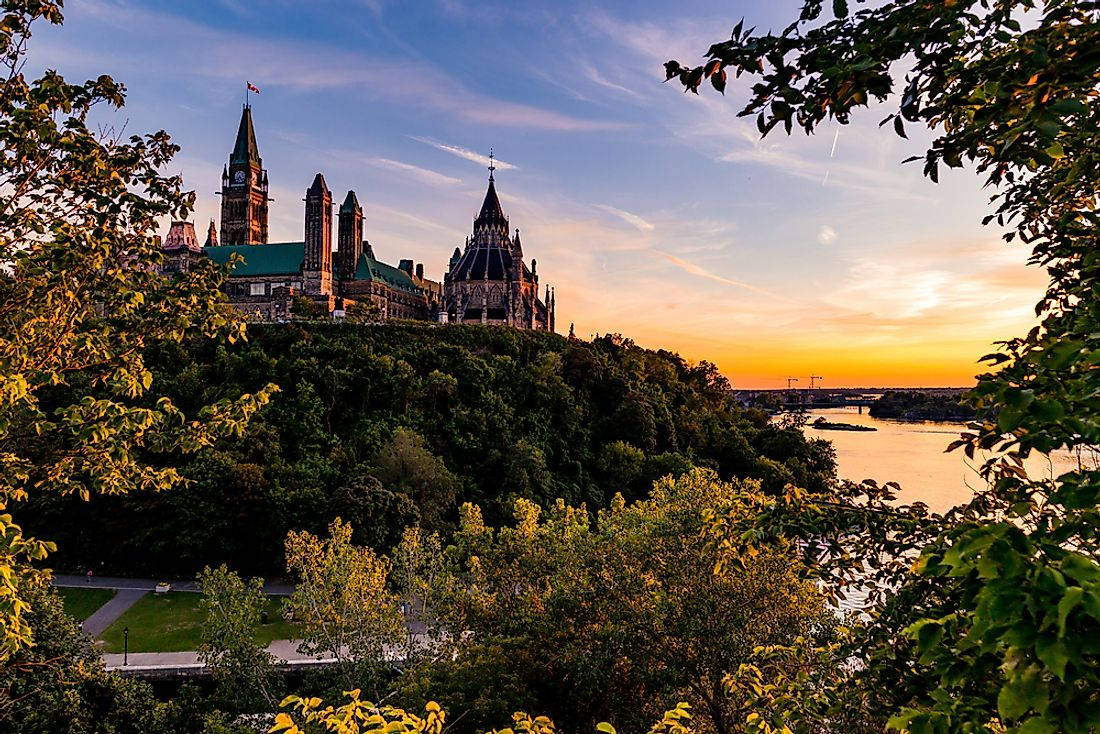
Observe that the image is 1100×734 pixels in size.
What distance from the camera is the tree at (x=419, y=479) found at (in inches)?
1166

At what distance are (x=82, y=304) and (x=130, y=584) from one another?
88.5 feet

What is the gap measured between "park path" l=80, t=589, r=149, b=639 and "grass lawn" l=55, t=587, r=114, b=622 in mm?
278

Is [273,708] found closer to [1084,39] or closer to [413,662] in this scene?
[413,662]

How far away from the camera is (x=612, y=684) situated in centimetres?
1095

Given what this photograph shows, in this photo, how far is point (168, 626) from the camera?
2152cm

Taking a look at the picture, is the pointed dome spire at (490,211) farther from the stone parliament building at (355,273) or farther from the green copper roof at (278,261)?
Answer: the green copper roof at (278,261)

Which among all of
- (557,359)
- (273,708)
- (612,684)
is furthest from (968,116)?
(557,359)

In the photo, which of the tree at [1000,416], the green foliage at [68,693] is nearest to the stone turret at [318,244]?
the green foliage at [68,693]

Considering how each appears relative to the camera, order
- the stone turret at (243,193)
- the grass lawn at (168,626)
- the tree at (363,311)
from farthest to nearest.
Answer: the stone turret at (243,193)
the tree at (363,311)
the grass lawn at (168,626)

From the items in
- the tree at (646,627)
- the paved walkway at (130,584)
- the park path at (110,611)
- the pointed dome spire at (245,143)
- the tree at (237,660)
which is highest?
the pointed dome spire at (245,143)

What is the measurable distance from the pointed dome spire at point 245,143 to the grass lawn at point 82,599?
6462cm

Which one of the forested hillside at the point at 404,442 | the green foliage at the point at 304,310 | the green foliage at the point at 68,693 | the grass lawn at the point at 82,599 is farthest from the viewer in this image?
the green foliage at the point at 304,310

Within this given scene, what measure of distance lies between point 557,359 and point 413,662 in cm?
3226

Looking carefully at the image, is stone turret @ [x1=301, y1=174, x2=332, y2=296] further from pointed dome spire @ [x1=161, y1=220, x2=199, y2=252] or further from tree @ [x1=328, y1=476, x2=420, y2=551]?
tree @ [x1=328, y1=476, x2=420, y2=551]
